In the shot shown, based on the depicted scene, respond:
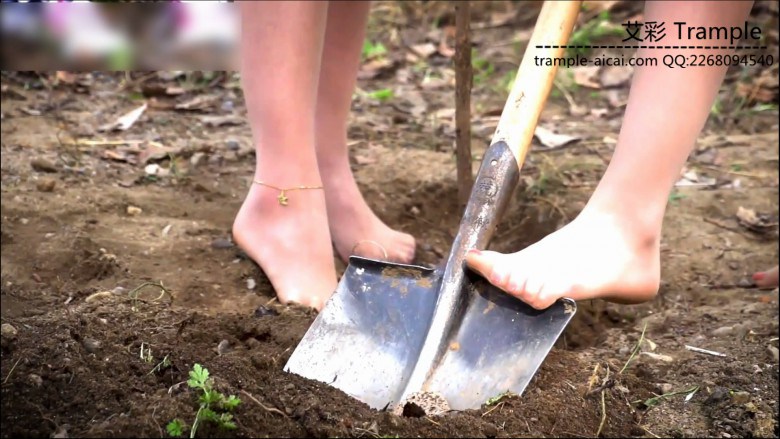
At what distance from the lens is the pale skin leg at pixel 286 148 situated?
171 centimetres

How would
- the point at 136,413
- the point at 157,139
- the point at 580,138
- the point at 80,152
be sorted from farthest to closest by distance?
the point at 580,138 → the point at 157,139 → the point at 80,152 → the point at 136,413

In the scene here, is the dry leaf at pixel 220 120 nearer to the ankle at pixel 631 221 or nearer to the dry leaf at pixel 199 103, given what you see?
the dry leaf at pixel 199 103

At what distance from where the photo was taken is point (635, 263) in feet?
5.12

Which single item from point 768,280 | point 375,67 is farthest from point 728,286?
point 375,67

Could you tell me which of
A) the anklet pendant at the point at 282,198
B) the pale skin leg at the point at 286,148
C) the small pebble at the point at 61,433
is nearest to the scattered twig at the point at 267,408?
the small pebble at the point at 61,433

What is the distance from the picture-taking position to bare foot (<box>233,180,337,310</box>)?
1.80m

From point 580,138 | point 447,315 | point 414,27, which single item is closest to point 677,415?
point 447,315

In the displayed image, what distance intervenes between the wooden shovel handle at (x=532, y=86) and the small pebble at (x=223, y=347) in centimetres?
66

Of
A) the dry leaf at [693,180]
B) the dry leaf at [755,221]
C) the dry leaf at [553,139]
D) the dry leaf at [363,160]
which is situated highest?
the dry leaf at [755,221]

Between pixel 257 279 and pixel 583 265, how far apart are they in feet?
2.50

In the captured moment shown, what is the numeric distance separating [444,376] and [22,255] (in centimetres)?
102

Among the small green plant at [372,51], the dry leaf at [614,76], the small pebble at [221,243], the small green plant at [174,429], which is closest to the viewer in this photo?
the small green plant at [174,429]

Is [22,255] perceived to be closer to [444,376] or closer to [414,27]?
[444,376]

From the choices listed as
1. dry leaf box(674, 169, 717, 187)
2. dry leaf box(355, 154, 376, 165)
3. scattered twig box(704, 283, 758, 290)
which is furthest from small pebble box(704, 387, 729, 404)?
dry leaf box(355, 154, 376, 165)
